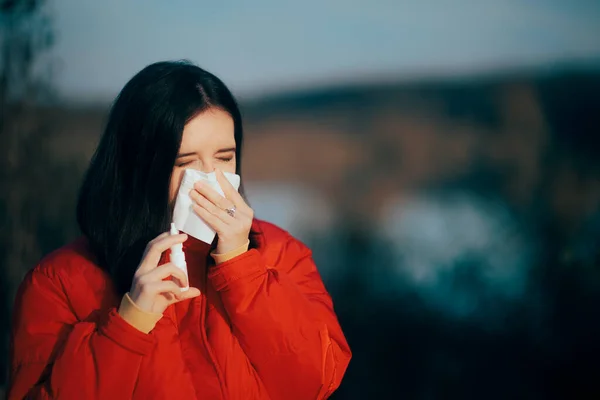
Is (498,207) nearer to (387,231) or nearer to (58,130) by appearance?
(387,231)

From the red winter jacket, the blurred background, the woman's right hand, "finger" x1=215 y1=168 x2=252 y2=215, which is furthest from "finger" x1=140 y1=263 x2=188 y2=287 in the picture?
the blurred background

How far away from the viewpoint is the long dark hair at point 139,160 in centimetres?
151

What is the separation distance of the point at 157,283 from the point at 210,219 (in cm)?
19

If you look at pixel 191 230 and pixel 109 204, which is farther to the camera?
pixel 109 204

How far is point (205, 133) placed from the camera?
1508 mm

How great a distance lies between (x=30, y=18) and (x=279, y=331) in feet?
7.22

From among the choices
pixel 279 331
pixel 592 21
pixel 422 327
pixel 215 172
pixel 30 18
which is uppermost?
pixel 592 21

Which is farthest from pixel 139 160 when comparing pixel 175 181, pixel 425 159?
pixel 425 159

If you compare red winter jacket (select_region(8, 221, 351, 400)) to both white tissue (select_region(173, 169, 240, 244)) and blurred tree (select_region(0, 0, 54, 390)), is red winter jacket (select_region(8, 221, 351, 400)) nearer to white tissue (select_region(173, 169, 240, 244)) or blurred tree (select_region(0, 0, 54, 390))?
white tissue (select_region(173, 169, 240, 244))

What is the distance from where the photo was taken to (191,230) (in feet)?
4.76

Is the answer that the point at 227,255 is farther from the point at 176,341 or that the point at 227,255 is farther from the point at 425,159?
the point at 425,159

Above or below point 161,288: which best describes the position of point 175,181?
above

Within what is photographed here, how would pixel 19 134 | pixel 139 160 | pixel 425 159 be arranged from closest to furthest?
pixel 139 160 → pixel 425 159 → pixel 19 134

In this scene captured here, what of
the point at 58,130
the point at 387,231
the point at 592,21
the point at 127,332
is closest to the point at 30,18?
the point at 58,130
